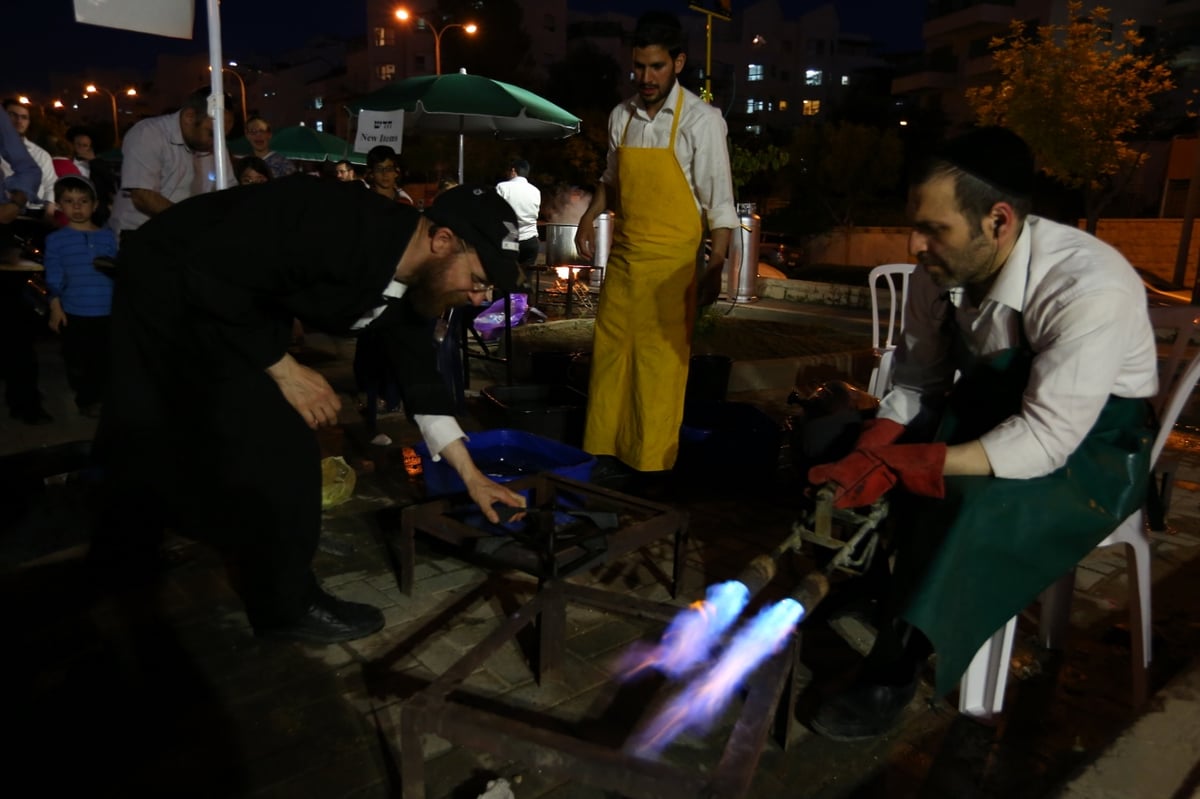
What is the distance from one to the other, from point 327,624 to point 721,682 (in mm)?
1413

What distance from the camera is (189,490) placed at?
280 cm

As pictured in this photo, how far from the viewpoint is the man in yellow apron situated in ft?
13.9

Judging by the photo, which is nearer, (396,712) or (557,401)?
(396,712)

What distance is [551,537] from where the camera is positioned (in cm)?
271

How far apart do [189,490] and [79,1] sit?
102 inches

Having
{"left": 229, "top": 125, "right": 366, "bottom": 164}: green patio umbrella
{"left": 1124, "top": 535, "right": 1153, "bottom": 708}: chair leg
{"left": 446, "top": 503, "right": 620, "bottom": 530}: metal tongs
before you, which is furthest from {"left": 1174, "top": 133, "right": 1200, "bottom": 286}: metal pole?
{"left": 446, "top": 503, "right": 620, "bottom": 530}: metal tongs

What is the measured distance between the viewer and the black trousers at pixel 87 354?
5.29 m

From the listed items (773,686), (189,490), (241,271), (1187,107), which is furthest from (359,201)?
(1187,107)

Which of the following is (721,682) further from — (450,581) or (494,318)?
(494,318)

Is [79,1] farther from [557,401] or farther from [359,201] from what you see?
[557,401]

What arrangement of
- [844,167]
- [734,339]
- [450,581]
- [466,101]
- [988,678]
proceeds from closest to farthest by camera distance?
[988,678]
[450,581]
[466,101]
[734,339]
[844,167]

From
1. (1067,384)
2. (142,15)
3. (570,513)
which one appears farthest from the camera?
(142,15)

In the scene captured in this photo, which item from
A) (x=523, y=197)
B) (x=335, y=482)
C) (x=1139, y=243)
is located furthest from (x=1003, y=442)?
(x=1139, y=243)

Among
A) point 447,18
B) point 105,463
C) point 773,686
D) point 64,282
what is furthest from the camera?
point 447,18
